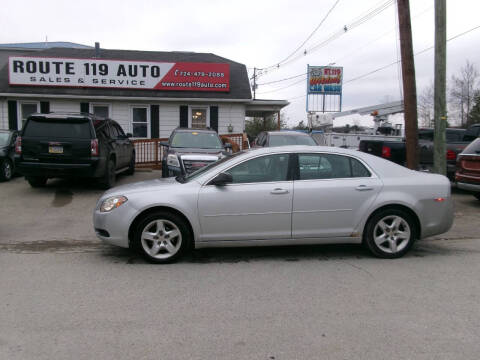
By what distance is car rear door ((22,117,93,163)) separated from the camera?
10062 millimetres

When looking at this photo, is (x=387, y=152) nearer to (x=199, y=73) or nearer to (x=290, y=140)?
(x=290, y=140)

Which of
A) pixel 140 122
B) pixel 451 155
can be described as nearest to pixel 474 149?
pixel 451 155

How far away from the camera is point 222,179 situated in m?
5.57

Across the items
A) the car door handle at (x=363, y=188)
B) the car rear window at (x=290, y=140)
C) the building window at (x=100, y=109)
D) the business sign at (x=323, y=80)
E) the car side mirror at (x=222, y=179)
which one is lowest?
the car door handle at (x=363, y=188)

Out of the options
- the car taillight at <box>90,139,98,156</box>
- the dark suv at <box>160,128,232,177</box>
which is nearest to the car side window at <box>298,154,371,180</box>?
the dark suv at <box>160,128,232,177</box>

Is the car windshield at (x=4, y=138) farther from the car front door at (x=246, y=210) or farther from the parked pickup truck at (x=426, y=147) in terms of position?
the parked pickup truck at (x=426, y=147)

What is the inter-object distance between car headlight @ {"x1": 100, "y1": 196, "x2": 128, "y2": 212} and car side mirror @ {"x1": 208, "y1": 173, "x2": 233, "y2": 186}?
3.71 ft

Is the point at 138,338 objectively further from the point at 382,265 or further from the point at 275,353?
the point at 382,265

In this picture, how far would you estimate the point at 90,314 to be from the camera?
13.4ft

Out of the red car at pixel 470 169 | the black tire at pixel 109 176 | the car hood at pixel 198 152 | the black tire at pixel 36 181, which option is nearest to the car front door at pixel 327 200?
the red car at pixel 470 169

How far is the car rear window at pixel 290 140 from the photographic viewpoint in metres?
12.6

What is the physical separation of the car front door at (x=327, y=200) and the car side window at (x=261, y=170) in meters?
0.22

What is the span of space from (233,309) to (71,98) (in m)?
14.8

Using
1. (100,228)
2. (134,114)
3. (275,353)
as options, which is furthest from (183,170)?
(134,114)
